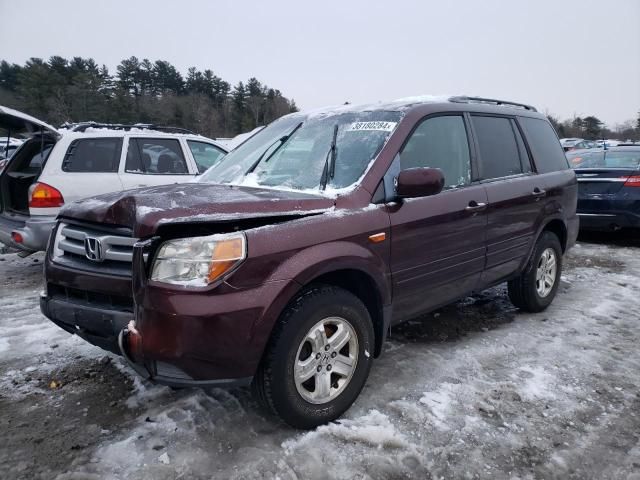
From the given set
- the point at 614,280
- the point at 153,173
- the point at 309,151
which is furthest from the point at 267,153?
the point at 614,280

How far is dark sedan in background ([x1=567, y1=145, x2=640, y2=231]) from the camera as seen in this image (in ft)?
22.4

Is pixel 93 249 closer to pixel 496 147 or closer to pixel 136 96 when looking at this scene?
pixel 496 147

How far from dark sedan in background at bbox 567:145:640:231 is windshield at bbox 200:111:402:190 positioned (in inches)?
214

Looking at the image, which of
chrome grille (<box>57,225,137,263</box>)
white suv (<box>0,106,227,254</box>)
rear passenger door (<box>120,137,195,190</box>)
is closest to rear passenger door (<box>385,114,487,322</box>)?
chrome grille (<box>57,225,137,263</box>)

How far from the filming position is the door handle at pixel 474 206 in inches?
132

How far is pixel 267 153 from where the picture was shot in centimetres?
345

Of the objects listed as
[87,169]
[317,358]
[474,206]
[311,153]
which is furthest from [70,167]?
[474,206]

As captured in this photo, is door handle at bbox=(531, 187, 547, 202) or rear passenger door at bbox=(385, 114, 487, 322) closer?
rear passenger door at bbox=(385, 114, 487, 322)

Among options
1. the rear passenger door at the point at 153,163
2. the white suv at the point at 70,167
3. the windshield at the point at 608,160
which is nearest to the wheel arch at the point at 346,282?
the white suv at the point at 70,167

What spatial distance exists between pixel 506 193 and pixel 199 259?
8.69ft

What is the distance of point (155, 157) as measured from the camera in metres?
6.23

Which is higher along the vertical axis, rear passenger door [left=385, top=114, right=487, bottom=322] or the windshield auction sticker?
the windshield auction sticker

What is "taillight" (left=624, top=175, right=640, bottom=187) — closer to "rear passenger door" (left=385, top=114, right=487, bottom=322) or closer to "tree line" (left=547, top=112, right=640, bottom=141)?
"rear passenger door" (left=385, top=114, right=487, bottom=322)

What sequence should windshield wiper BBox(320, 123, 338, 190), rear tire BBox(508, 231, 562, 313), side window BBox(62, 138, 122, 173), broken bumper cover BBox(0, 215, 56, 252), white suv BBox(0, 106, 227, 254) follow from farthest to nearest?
side window BBox(62, 138, 122, 173)
white suv BBox(0, 106, 227, 254)
broken bumper cover BBox(0, 215, 56, 252)
rear tire BBox(508, 231, 562, 313)
windshield wiper BBox(320, 123, 338, 190)
